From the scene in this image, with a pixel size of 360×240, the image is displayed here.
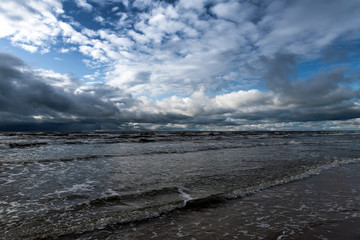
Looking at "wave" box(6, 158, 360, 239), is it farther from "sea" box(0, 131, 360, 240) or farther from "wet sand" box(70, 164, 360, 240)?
"wet sand" box(70, 164, 360, 240)

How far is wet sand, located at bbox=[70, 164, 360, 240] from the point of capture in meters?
5.04

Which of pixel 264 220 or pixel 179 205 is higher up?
pixel 179 205

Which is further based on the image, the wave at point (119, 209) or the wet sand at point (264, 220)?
the wave at point (119, 209)

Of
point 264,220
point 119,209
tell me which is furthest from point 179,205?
point 264,220

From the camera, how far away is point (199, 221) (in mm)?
5746

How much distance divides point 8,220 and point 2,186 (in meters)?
4.24

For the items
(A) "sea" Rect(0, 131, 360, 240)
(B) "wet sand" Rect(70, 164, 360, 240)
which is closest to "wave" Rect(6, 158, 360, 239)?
(A) "sea" Rect(0, 131, 360, 240)

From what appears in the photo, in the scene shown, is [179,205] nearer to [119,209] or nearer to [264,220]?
[119,209]

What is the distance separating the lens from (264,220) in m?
5.85

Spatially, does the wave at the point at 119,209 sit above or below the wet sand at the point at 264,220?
above

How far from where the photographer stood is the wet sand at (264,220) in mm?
5035

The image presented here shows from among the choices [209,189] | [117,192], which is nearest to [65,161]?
[117,192]

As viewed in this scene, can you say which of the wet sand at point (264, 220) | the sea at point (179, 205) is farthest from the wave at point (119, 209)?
the wet sand at point (264, 220)

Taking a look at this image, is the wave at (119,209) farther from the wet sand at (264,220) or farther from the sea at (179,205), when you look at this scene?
the wet sand at (264,220)
